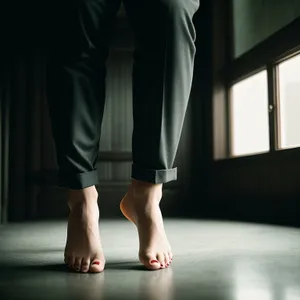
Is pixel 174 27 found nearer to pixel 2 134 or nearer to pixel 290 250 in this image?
pixel 290 250

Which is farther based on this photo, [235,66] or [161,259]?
[235,66]

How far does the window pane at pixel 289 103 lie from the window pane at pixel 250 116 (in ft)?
0.35

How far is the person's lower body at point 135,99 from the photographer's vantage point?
35.4 inches

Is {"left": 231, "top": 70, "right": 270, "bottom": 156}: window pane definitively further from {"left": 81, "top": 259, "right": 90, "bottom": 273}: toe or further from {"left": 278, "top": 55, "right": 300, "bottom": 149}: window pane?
{"left": 81, "top": 259, "right": 90, "bottom": 273}: toe

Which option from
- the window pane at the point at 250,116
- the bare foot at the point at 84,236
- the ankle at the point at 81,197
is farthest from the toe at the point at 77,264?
the window pane at the point at 250,116

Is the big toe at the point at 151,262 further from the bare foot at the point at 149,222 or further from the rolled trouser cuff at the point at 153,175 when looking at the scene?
the rolled trouser cuff at the point at 153,175

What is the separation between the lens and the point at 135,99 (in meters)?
0.95

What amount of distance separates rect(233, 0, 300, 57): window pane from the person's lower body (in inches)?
42.7

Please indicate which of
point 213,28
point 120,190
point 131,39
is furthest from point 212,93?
point 120,190

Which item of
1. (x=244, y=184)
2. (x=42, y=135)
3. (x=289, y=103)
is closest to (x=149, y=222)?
(x=289, y=103)

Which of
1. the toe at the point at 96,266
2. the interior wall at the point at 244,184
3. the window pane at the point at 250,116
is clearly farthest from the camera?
the window pane at the point at 250,116

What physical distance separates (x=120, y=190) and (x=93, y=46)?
1.50 m

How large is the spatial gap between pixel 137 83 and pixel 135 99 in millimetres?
32

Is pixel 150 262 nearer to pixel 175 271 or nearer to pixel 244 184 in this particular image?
pixel 175 271
